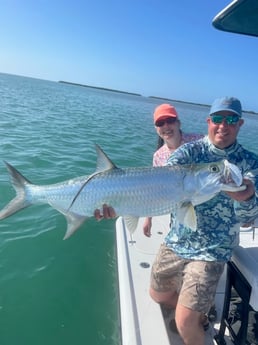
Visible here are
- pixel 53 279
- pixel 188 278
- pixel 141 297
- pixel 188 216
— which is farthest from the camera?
pixel 53 279

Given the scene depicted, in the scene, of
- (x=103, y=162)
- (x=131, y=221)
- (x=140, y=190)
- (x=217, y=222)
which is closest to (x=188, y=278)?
(x=217, y=222)

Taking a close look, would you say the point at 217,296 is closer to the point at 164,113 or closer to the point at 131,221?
the point at 131,221

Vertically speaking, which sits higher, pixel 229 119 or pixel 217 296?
pixel 229 119

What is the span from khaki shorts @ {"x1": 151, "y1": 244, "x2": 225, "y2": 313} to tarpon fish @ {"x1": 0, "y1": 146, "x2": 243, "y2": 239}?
1.55 feet

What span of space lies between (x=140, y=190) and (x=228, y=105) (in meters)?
1.12

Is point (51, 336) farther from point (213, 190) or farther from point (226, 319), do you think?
point (213, 190)

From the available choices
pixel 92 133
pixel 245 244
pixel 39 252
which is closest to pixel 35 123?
pixel 92 133

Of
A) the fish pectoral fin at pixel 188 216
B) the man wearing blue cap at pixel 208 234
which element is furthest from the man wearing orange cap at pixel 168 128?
the fish pectoral fin at pixel 188 216

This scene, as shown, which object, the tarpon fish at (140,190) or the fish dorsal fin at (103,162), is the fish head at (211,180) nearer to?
the tarpon fish at (140,190)

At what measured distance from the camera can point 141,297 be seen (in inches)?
144

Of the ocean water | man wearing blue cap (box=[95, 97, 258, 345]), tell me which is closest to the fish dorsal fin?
man wearing blue cap (box=[95, 97, 258, 345])

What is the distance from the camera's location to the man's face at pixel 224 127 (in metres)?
3.13

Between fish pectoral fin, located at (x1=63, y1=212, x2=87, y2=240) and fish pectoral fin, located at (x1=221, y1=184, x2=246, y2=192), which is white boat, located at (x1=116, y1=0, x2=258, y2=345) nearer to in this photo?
fish pectoral fin, located at (x1=221, y1=184, x2=246, y2=192)

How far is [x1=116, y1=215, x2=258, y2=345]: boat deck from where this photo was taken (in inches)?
124
